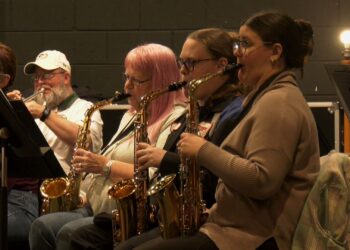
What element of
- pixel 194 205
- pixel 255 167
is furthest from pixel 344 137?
pixel 255 167

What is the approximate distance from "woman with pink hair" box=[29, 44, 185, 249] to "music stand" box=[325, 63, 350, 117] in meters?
0.73

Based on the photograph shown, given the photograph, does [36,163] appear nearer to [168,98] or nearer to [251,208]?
[168,98]

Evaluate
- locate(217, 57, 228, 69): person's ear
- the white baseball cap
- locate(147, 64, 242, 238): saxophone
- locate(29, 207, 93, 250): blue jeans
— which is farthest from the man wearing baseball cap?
locate(147, 64, 242, 238): saxophone

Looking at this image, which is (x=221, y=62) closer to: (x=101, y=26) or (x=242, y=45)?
(x=242, y=45)

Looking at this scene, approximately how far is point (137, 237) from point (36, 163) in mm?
493

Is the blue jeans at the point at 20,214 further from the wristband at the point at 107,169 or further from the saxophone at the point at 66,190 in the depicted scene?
the wristband at the point at 107,169

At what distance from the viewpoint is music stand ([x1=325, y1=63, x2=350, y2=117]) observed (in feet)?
9.10

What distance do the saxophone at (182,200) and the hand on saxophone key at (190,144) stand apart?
0.16 metres

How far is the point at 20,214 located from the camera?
3.46m

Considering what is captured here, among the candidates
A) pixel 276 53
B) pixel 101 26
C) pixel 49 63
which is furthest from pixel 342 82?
pixel 101 26

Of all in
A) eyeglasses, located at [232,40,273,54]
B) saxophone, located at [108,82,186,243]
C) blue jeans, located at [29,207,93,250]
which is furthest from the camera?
blue jeans, located at [29,207,93,250]

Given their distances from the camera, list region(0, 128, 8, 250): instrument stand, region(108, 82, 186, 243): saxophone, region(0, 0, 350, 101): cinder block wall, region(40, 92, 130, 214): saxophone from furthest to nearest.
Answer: region(0, 0, 350, 101): cinder block wall, region(40, 92, 130, 214): saxophone, region(108, 82, 186, 243): saxophone, region(0, 128, 8, 250): instrument stand

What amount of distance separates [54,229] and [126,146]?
50 cm

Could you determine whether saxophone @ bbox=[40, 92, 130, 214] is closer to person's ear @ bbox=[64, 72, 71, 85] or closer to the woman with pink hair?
the woman with pink hair
